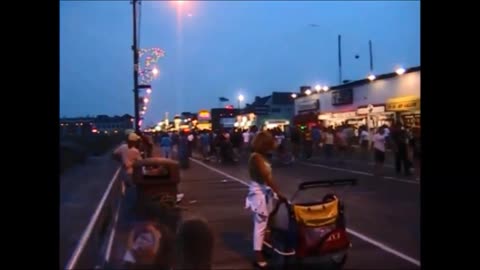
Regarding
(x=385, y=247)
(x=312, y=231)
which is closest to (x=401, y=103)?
(x=385, y=247)

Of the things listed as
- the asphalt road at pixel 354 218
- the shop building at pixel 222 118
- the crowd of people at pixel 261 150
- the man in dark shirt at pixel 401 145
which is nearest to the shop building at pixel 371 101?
the crowd of people at pixel 261 150

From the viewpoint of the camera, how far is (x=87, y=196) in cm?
1667

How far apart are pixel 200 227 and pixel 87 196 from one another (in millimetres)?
12922

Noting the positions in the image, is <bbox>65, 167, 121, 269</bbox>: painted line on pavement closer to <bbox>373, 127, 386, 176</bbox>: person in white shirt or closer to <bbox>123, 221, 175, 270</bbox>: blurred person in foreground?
<bbox>123, 221, 175, 270</bbox>: blurred person in foreground

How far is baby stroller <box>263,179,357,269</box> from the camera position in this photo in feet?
20.9

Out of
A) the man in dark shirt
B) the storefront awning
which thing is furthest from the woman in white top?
the man in dark shirt

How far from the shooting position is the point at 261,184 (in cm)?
680

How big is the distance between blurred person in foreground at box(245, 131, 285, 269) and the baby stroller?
146 mm

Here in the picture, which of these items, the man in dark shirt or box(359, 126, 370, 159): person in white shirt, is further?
box(359, 126, 370, 159): person in white shirt

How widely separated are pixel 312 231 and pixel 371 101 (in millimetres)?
34098
